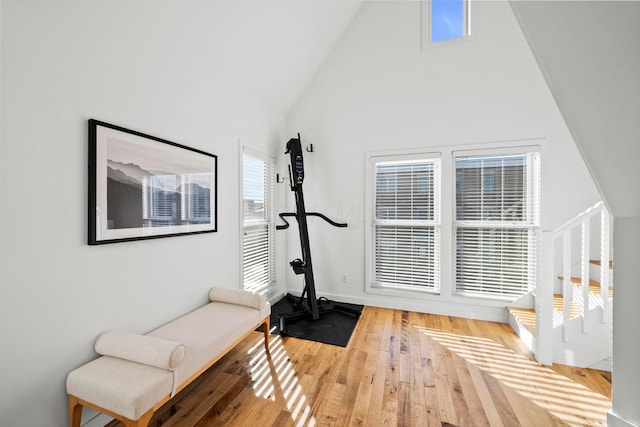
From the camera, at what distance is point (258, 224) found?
3305mm

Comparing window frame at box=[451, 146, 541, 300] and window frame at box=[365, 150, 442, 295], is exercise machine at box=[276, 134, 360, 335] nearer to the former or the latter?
window frame at box=[365, 150, 442, 295]

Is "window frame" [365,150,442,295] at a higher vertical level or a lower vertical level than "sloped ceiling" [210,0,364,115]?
lower

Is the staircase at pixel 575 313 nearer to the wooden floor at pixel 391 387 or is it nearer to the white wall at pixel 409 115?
the wooden floor at pixel 391 387

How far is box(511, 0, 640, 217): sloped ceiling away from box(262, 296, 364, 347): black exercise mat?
89.7 inches

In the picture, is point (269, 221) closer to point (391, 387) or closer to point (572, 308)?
point (391, 387)

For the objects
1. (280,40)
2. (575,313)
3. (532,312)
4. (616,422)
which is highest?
(280,40)

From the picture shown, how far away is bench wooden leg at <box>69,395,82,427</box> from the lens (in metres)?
1.35

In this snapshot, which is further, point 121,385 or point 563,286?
point 563,286

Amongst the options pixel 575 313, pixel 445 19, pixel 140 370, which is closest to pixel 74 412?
pixel 140 370

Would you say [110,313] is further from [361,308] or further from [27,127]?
[361,308]

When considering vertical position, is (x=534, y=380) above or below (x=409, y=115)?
below

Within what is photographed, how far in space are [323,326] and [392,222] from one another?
1.58m

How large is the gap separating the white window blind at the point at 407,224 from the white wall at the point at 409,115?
0.21 m

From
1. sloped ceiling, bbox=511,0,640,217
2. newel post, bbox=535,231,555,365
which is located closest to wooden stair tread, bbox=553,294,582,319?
newel post, bbox=535,231,555,365
